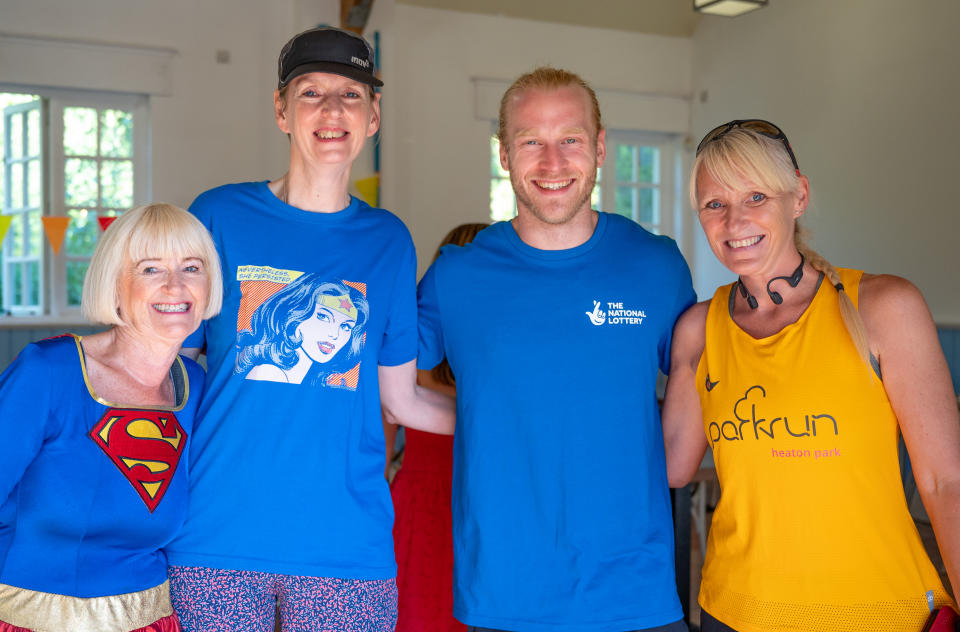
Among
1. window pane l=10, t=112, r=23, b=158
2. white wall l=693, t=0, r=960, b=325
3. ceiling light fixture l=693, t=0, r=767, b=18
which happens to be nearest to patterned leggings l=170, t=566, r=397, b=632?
white wall l=693, t=0, r=960, b=325

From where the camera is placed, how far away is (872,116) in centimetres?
586

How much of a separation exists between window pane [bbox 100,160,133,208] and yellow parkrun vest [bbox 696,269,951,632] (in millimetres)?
5781

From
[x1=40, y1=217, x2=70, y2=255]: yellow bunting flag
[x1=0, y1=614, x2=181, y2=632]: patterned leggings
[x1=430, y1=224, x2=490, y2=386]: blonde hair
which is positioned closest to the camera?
[x1=0, y1=614, x2=181, y2=632]: patterned leggings

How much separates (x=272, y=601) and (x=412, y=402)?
52 centimetres

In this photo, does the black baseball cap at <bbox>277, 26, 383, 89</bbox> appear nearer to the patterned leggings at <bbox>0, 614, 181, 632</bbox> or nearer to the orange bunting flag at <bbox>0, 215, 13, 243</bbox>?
the patterned leggings at <bbox>0, 614, 181, 632</bbox>

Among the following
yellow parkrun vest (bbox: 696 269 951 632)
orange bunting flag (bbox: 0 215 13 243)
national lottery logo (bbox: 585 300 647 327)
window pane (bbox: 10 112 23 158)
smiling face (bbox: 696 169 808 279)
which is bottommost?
yellow parkrun vest (bbox: 696 269 951 632)

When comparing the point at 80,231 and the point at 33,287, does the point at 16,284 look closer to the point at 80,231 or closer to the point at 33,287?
Result: the point at 33,287

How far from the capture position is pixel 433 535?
2.44 meters

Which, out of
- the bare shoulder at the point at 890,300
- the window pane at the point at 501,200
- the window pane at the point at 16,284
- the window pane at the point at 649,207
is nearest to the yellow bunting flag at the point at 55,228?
the window pane at the point at 16,284

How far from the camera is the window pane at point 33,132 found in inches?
242

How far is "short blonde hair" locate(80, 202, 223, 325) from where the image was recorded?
4.91 ft

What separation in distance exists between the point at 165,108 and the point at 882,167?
510cm

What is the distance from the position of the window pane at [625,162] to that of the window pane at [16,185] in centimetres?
488

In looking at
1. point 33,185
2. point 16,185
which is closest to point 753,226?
point 33,185
